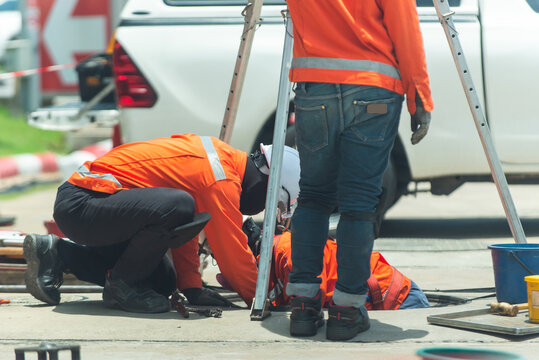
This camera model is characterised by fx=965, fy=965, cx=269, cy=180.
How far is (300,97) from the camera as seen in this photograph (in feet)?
12.5

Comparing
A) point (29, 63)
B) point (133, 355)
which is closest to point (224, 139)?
point (133, 355)

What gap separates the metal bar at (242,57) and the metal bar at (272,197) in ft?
1.30

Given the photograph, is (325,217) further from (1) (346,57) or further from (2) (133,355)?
(2) (133,355)

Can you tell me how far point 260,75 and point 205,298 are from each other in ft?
7.47

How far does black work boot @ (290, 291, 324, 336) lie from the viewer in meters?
3.74

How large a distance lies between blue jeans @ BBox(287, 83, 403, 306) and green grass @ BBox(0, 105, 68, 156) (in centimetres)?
1315

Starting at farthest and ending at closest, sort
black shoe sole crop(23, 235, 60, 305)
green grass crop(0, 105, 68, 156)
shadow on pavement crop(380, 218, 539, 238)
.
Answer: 1. green grass crop(0, 105, 68, 156)
2. shadow on pavement crop(380, 218, 539, 238)
3. black shoe sole crop(23, 235, 60, 305)

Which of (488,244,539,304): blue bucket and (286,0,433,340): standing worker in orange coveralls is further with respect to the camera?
(488,244,539,304): blue bucket

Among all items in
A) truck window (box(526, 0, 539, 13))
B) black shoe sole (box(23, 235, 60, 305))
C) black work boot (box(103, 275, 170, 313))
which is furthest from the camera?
truck window (box(526, 0, 539, 13))

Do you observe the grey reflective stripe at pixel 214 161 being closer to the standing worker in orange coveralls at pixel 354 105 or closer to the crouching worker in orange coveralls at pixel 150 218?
the crouching worker in orange coveralls at pixel 150 218

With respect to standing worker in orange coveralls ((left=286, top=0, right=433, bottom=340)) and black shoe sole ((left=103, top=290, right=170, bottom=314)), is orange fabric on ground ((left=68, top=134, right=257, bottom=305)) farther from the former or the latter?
standing worker in orange coveralls ((left=286, top=0, right=433, bottom=340))

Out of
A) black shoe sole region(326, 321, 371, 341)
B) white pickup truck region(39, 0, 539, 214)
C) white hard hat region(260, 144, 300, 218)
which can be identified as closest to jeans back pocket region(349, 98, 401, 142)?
black shoe sole region(326, 321, 371, 341)

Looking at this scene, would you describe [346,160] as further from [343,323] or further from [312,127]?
[343,323]

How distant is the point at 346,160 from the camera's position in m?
3.71
